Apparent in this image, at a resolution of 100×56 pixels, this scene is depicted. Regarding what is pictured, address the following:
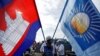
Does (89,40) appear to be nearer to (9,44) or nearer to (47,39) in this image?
(9,44)

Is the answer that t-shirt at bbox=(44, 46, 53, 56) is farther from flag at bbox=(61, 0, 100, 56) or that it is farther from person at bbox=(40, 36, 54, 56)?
flag at bbox=(61, 0, 100, 56)

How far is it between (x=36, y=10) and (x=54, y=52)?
4.61 m

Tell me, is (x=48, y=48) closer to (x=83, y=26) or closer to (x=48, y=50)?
(x=48, y=50)

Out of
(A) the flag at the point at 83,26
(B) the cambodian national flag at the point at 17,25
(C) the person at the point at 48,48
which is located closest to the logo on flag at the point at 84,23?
(A) the flag at the point at 83,26

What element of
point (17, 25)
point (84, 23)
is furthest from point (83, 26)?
point (17, 25)

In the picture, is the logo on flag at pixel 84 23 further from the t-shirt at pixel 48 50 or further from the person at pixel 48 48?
the t-shirt at pixel 48 50

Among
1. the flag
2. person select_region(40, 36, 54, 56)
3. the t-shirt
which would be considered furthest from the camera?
the t-shirt

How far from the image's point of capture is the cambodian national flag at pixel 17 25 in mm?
7625

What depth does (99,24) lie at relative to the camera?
300 inches

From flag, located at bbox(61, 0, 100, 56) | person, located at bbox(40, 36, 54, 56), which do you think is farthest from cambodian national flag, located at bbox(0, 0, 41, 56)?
person, located at bbox(40, 36, 54, 56)

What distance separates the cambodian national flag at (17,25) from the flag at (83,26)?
27.9 inches

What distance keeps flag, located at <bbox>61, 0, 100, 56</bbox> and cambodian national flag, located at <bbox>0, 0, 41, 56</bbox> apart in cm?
71

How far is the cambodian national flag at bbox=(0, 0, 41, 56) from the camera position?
762cm

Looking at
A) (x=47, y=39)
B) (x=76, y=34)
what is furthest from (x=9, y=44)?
(x=47, y=39)
